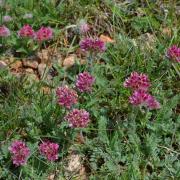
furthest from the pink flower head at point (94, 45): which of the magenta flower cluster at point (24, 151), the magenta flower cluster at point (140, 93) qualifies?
the magenta flower cluster at point (24, 151)

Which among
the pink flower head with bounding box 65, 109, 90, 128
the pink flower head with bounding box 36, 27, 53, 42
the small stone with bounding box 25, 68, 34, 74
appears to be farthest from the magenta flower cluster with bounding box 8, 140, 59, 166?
the pink flower head with bounding box 36, 27, 53, 42

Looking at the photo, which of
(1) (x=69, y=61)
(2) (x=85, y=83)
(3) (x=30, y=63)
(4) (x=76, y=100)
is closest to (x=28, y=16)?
(3) (x=30, y=63)

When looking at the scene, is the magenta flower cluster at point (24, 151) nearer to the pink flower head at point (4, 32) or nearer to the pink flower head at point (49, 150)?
the pink flower head at point (49, 150)

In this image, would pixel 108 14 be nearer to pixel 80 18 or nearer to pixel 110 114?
pixel 80 18

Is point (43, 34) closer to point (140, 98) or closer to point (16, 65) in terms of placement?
point (16, 65)

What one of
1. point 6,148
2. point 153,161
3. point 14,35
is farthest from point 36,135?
point 14,35

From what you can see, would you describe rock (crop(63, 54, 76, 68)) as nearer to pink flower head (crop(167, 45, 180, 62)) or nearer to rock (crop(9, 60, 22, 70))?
rock (crop(9, 60, 22, 70))
